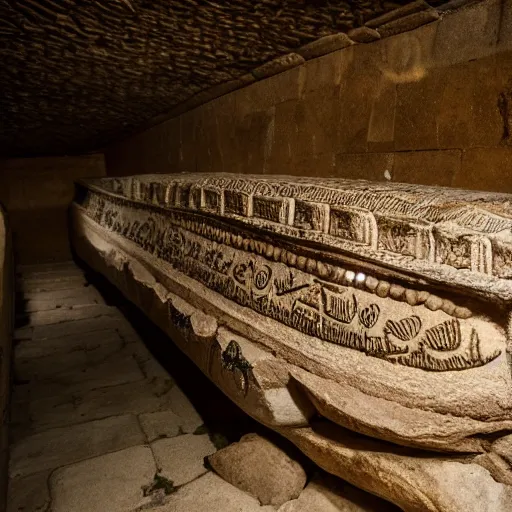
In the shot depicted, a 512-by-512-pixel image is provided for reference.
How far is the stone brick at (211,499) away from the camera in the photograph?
5.03 feet

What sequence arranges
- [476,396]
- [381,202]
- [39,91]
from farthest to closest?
[39,91] < [381,202] < [476,396]

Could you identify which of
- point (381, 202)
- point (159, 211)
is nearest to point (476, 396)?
point (381, 202)

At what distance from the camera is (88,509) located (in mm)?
1566

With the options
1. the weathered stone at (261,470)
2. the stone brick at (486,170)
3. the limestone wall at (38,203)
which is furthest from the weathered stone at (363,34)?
the limestone wall at (38,203)

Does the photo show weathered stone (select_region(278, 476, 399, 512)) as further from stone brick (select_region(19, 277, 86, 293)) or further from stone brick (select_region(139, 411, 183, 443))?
stone brick (select_region(19, 277, 86, 293))

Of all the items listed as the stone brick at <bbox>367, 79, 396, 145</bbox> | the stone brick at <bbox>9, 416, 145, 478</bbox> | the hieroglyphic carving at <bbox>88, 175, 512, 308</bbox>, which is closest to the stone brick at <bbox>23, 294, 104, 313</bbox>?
the stone brick at <bbox>9, 416, 145, 478</bbox>

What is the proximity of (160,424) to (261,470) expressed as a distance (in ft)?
2.36

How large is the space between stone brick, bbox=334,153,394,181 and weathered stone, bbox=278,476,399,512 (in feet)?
4.78

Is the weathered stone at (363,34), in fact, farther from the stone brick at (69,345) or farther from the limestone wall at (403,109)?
the stone brick at (69,345)

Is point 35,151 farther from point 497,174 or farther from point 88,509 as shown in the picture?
point 497,174

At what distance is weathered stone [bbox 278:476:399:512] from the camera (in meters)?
1.42

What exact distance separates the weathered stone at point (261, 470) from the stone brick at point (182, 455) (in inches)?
4.2

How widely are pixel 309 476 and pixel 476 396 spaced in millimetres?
845

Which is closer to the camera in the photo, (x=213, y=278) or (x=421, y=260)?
(x=421, y=260)
